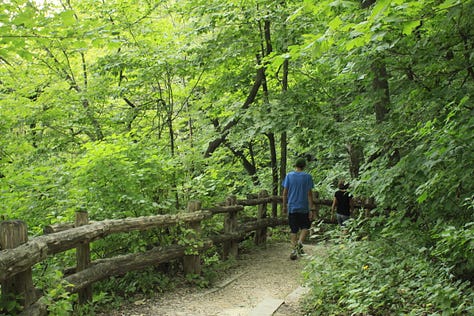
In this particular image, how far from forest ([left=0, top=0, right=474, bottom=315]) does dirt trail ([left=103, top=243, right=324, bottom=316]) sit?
0.48 meters

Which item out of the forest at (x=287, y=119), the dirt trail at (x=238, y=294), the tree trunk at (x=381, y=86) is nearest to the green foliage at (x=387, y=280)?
the forest at (x=287, y=119)

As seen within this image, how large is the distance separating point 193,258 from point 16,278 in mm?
3542

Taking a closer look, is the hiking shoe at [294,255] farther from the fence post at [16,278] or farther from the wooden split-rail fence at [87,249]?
the fence post at [16,278]

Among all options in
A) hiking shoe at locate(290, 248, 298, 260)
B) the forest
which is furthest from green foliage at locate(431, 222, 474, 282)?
hiking shoe at locate(290, 248, 298, 260)

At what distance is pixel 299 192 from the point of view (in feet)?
26.8

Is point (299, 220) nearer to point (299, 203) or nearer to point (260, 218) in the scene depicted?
point (299, 203)

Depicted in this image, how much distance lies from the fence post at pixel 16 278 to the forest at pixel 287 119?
30 centimetres

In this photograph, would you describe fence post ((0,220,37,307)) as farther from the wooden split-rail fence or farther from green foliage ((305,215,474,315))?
green foliage ((305,215,474,315))

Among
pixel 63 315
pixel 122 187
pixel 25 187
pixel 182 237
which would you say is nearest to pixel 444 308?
pixel 63 315

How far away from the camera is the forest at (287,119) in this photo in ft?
13.9

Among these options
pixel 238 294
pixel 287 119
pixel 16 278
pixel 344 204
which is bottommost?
pixel 238 294

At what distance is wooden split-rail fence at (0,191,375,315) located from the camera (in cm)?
349

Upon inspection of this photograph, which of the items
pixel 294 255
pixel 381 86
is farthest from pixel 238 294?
pixel 381 86

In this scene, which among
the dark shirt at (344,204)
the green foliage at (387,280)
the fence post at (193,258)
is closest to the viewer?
the green foliage at (387,280)
